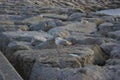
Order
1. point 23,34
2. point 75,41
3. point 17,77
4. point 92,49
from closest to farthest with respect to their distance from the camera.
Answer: point 17,77, point 92,49, point 75,41, point 23,34

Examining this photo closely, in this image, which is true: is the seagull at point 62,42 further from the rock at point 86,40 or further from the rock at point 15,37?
the rock at point 15,37

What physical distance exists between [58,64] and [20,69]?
528 mm

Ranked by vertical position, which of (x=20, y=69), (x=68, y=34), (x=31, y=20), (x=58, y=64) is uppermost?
(x=58, y=64)

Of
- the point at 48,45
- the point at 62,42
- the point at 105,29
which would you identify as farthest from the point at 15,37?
the point at 105,29

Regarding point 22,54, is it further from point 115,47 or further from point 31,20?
point 31,20

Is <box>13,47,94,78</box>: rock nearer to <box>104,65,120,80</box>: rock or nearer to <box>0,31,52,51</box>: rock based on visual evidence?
<box>104,65,120,80</box>: rock

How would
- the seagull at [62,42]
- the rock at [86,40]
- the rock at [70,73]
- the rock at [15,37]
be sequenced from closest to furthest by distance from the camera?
the rock at [70,73], the seagull at [62,42], the rock at [86,40], the rock at [15,37]

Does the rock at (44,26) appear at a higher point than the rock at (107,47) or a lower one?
lower

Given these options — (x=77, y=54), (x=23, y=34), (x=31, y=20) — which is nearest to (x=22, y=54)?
(x=77, y=54)

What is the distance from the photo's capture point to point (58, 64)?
3.55m

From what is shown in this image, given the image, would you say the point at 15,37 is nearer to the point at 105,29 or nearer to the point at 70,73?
the point at 105,29

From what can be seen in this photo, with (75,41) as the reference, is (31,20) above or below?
below

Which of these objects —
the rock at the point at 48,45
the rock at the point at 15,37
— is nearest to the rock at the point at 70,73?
the rock at the point at 48,45

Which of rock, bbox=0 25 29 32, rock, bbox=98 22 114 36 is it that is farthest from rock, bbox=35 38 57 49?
rock, bbox=0 25 29 32
